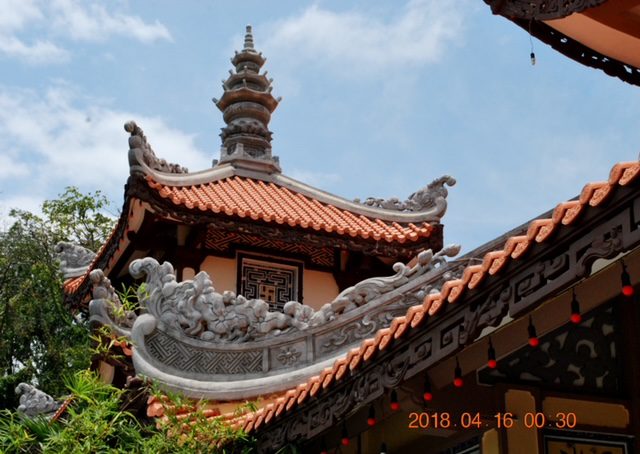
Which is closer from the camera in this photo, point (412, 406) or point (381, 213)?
point (412, 406)

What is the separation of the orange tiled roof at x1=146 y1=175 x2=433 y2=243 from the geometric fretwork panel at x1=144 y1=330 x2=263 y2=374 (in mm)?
2593

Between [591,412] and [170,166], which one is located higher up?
[170,166]

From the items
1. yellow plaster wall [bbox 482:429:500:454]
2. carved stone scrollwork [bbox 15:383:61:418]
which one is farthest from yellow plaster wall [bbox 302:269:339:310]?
yellow plaster wall [bbox 482:429:500:454]

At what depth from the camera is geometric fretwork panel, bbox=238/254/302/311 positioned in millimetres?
11070

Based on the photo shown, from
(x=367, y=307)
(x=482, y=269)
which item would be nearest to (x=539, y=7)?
(x=482, y=269)

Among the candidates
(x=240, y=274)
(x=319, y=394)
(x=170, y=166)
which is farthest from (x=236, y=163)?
(x=319, y=394)

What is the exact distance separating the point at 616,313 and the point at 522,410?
75cm

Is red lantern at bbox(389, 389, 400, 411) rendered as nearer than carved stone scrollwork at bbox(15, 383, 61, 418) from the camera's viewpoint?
Yes

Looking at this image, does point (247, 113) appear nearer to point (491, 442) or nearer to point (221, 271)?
point (221, 271)

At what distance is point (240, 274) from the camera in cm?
1106

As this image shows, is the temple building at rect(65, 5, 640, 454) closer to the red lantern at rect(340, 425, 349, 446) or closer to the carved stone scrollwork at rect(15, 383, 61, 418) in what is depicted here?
the red lantern at rect(340, 425, 349, 446)

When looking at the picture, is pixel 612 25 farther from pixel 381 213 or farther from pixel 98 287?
pixel 381 213

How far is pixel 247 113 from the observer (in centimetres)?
1377

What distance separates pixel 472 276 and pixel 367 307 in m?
3.50
